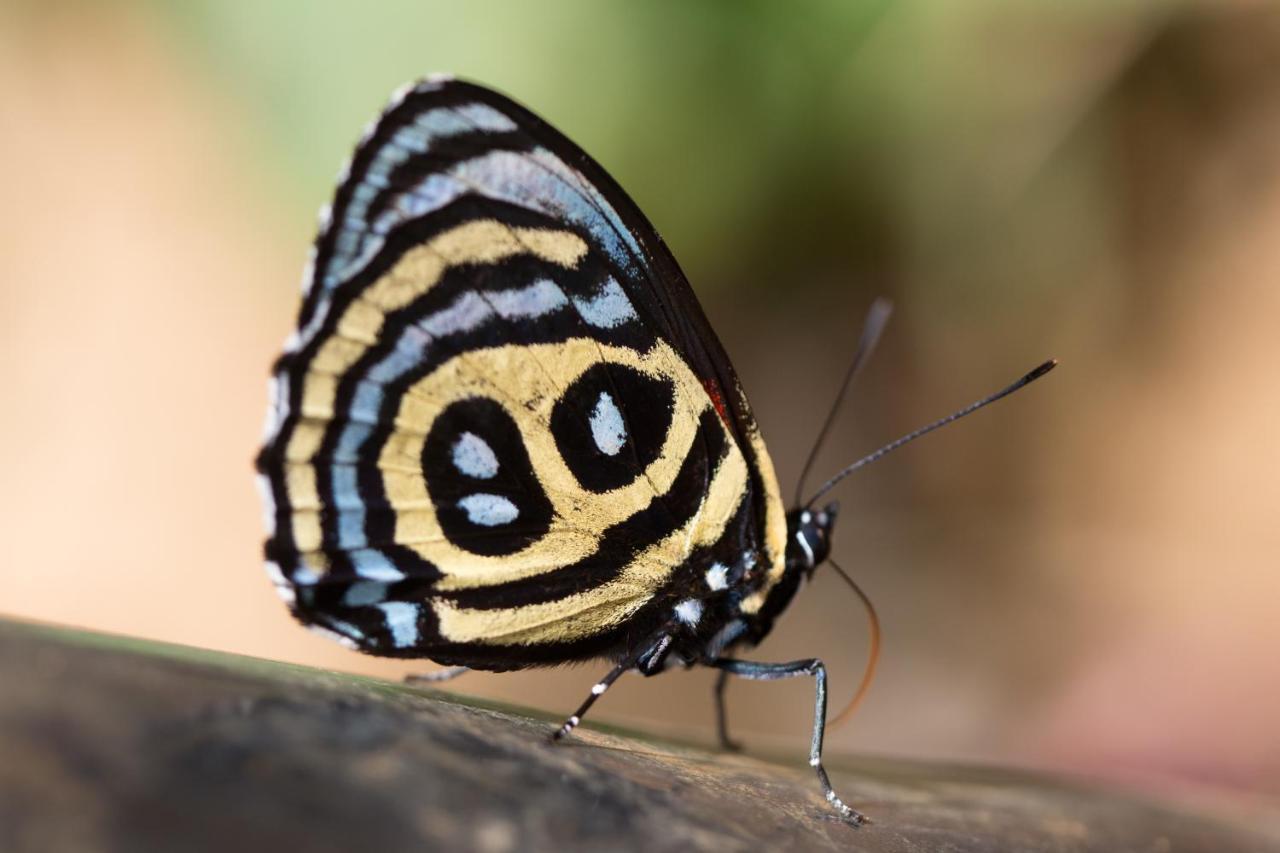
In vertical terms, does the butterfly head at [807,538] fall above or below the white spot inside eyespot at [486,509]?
above

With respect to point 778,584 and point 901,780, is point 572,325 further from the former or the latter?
point 901,780

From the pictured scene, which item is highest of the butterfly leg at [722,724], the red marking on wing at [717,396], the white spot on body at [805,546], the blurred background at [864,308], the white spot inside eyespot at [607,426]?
the blurred background at [864,308]

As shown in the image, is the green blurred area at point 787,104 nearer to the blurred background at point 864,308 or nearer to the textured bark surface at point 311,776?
the blurred background at point 864,308

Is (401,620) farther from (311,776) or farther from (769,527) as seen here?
(311,776)

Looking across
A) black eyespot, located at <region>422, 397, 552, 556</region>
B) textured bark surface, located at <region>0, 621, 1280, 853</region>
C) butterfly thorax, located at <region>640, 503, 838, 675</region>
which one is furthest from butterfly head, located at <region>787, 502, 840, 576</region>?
textured bark surface, located at <region>0, 621, 1280, 853</region>

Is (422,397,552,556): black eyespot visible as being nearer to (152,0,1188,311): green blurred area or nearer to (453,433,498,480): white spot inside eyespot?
(453,433,498,480): white spot inside eyespot

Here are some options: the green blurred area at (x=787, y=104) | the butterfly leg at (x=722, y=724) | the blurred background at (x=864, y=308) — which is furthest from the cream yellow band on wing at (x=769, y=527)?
the green blurred area at (x=787, y=104)

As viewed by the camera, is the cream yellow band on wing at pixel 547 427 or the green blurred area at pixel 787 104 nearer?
the cream yellow band on wing at pixel 547 427

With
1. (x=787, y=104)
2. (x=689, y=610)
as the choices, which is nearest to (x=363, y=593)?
(x=689, y=610)
